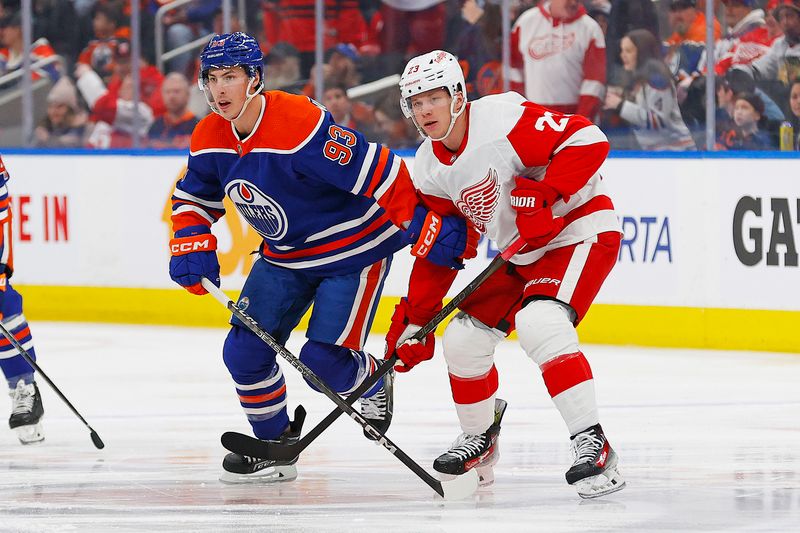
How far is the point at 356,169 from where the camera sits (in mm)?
3973

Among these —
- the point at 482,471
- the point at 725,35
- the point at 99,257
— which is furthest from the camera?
the point at 99,257

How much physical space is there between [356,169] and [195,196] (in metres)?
0.47

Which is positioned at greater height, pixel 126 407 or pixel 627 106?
pixel 627 106

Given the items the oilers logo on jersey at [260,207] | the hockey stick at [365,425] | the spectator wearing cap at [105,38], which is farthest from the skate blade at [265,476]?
the spectator wearing cap at [105,38]

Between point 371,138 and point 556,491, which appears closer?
point 556,491

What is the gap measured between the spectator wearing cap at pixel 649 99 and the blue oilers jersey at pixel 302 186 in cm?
299

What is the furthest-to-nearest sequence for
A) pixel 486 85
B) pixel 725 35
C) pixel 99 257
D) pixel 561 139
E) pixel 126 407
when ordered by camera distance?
pixel 99 257 → pixel 486 85 → pixel 725 35 → pixel 126 407 → pixel 561 139

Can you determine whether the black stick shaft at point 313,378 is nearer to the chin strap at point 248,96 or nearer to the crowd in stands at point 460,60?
the chin strap at point 248,96

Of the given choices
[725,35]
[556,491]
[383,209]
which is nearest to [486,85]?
[725,35]

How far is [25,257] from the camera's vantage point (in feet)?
27.1

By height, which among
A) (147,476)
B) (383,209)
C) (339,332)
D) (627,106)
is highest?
(627,106)

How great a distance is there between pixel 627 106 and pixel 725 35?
56 cm

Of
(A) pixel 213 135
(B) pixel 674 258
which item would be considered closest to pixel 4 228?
(A) pixel 213 135

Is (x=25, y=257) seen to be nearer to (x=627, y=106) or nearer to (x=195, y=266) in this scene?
(x=627, y=106)
